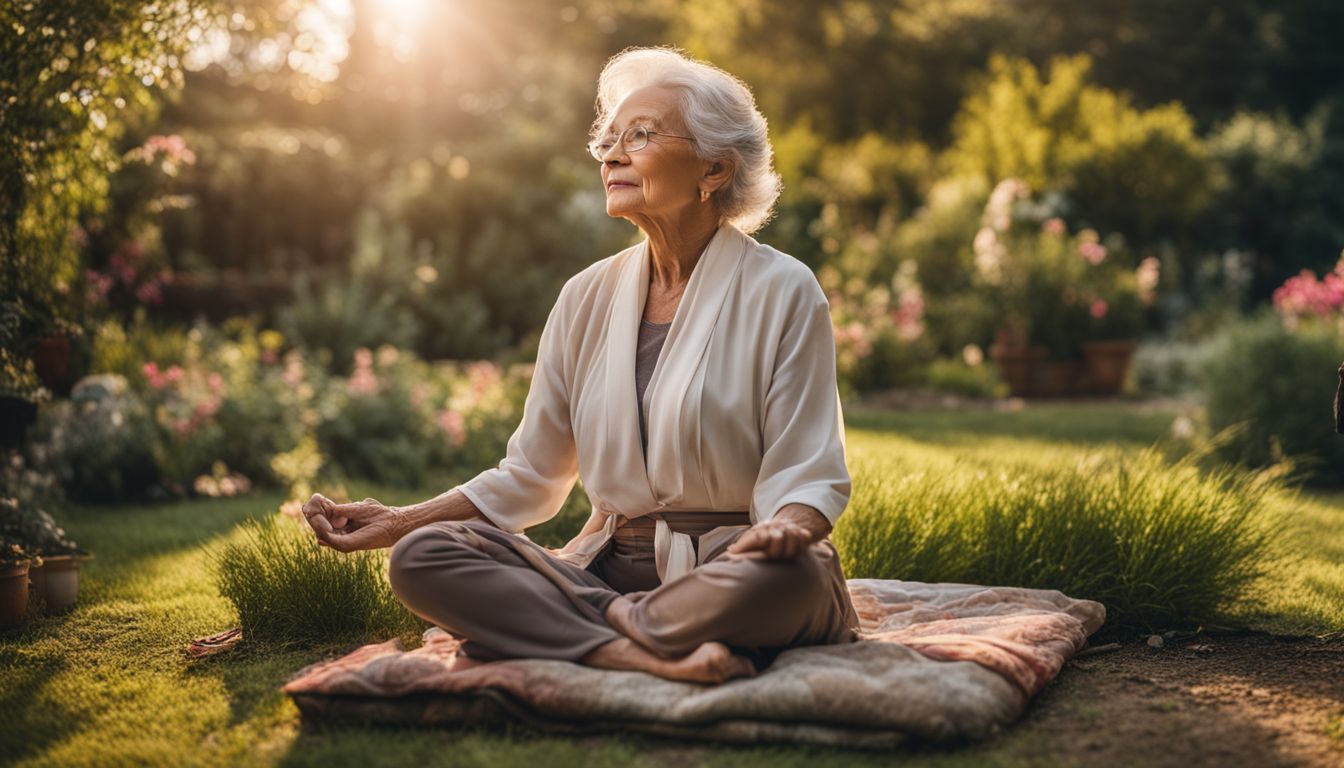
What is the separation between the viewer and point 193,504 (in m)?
6.29

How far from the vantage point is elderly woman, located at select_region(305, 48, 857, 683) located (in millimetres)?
2838

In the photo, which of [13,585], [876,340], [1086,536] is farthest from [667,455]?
[876,340]

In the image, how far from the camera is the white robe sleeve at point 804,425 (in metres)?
2.94

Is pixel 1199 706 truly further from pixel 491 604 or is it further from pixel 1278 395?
pixel 1278 395

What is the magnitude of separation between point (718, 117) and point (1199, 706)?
194 cm

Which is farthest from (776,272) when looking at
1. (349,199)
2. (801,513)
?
(349,199)

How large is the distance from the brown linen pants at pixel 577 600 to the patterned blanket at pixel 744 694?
72mm

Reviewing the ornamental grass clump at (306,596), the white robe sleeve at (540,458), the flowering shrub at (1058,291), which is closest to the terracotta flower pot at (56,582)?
the ornamental grass clump at (306,596)

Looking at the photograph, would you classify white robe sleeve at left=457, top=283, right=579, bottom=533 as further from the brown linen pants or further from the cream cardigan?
the brown linen pants

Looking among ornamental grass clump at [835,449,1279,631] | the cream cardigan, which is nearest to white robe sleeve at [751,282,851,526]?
the cream cardigan

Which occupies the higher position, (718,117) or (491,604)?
(718,117)

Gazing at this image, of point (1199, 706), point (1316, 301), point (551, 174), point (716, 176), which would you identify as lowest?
point (1199, 706)

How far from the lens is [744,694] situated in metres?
2.67

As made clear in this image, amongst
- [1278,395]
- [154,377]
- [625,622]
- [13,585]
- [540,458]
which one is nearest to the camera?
[625,622]
